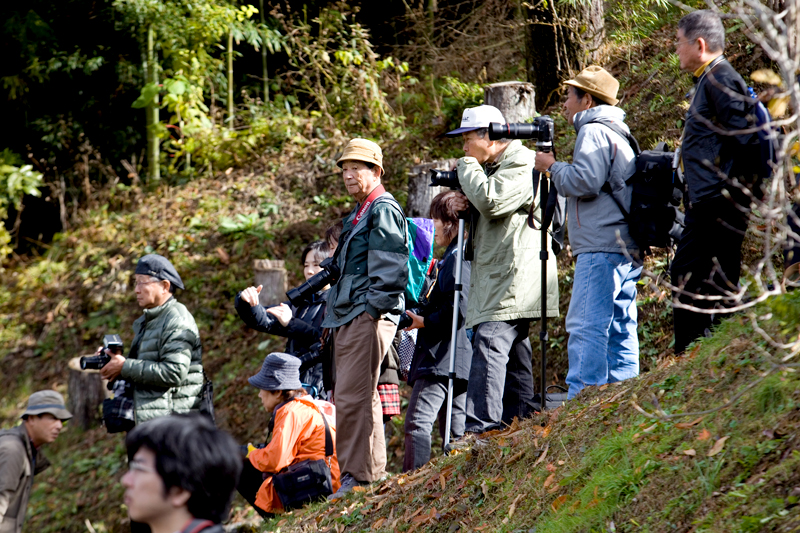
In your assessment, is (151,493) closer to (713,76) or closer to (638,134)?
(713,76)

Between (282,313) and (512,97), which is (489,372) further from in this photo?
(512,97)

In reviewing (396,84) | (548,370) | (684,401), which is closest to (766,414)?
(684,401)

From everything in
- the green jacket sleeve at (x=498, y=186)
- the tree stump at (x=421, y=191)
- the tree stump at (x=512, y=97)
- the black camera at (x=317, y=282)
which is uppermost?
the tree stump at (x=512, y=97)

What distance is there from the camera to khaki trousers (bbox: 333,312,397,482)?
16.8ft

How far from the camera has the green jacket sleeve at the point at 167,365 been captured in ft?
19.0

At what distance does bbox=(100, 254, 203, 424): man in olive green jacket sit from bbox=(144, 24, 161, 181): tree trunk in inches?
285

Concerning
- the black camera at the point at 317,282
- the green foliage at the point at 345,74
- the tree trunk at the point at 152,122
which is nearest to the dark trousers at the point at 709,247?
the black camera at the point at 317,282

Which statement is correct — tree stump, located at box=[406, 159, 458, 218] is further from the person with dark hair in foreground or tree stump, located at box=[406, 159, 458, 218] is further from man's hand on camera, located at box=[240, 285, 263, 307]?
the person with dark hair in foreground

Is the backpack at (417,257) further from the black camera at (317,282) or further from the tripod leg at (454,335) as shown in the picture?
the black camera at (317,282)

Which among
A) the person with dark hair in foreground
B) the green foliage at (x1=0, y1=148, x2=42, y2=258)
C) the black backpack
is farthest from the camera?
the green foliage at (x1=0, y1=148, x2=42, y2=258)

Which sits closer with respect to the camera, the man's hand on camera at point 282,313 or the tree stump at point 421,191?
the man's hand on camera at point 282,313

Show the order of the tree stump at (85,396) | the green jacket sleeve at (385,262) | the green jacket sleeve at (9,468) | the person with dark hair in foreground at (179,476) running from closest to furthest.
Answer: the person with dark hair in foreground at (179,476) < the green jacket sleeve at (385,262) < the green jacket sleeve at (9,468) < the tree stump at (85,396)

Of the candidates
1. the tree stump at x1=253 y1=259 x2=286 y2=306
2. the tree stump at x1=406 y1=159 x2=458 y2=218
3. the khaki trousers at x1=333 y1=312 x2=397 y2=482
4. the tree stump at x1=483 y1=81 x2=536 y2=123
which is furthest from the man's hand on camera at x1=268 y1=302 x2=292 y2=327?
the tree stump at x1=483 y1=81 x2=536 y2=123

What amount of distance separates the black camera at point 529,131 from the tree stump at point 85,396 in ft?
21.8
